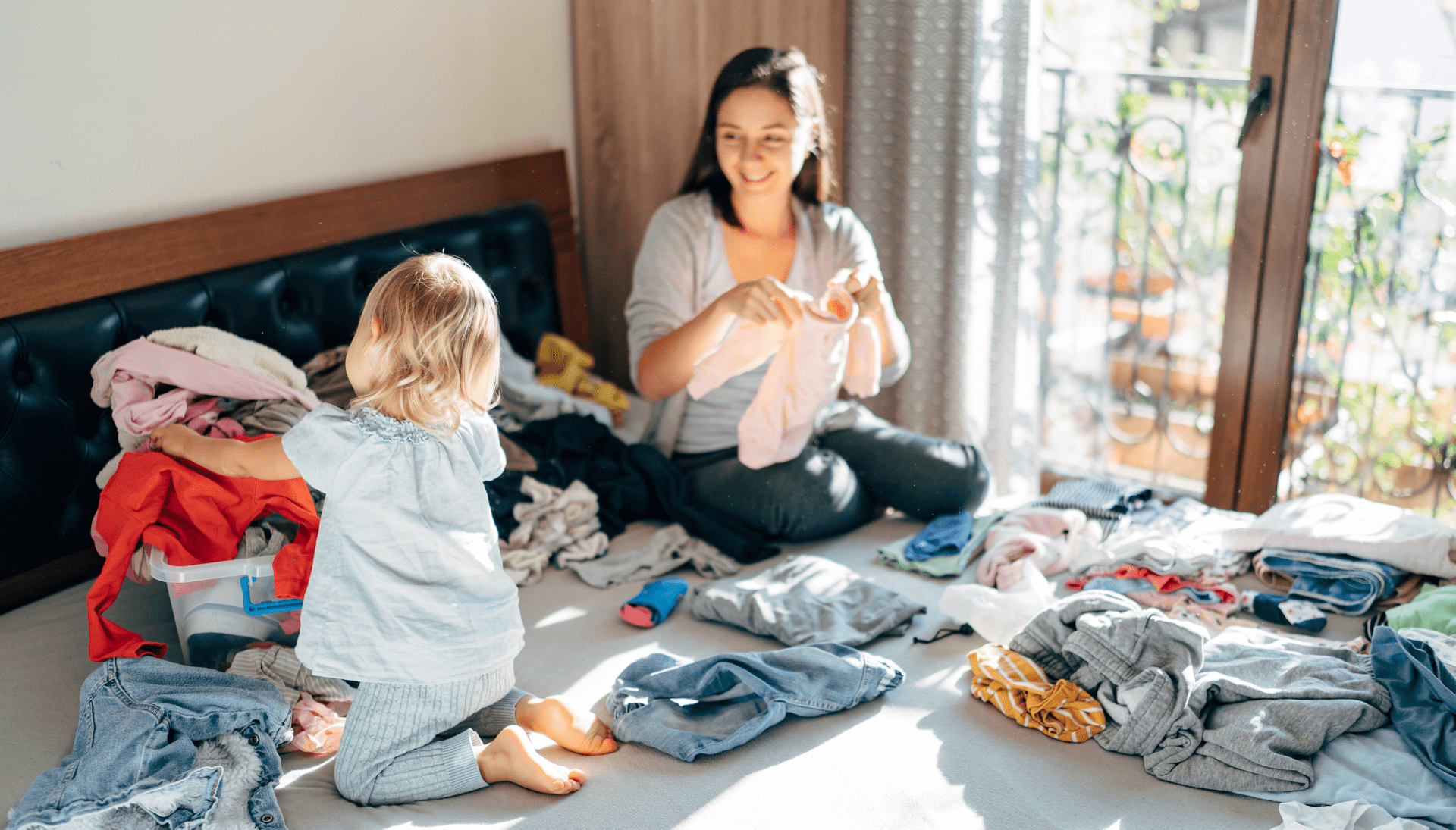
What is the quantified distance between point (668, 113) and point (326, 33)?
893mm

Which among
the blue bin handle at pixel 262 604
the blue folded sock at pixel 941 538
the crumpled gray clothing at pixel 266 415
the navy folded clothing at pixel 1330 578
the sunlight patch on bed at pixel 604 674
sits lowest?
the sunlight patch on bed at pixel 604 674

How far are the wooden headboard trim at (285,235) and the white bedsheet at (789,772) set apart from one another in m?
0.54

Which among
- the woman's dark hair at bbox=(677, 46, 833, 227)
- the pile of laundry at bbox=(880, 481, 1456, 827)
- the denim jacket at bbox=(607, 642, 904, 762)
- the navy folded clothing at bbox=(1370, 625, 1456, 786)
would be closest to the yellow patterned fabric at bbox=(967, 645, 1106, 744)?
the pile of laundry at bbox=(880, 481, 1456, 827)

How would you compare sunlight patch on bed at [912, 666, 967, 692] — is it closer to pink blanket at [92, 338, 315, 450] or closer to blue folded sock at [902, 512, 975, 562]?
blue folded sock at [902, 512, 975, 562]

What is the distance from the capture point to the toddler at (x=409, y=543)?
55.6 inches

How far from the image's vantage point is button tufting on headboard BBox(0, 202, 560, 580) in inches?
69.6

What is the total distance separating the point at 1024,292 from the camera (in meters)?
2.68

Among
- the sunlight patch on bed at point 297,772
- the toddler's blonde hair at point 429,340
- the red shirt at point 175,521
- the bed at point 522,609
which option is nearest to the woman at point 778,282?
the bed at point 522,609

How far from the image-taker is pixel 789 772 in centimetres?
150

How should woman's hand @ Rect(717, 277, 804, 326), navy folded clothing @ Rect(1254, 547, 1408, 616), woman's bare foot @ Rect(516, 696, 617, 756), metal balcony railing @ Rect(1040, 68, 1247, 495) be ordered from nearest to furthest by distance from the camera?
woman's bare foot @ Rect(516, 696, 617, 756) → navy folded clothing @ Rect(1254, 547, 1408, 616) → woman's hand @ Rect(717, 277, 804, 326) → metal balcony railing @ Rect(1040, 68, 1247, 495)

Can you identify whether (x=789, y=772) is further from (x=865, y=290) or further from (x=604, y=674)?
(x=865, y=290)

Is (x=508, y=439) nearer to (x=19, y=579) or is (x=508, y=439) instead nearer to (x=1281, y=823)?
(x=19, y=579)

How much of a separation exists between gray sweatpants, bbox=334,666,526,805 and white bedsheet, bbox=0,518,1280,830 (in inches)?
Answer: 0.9

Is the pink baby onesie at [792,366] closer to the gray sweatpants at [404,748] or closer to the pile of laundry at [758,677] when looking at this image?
the pile of laundry at [758,677]
